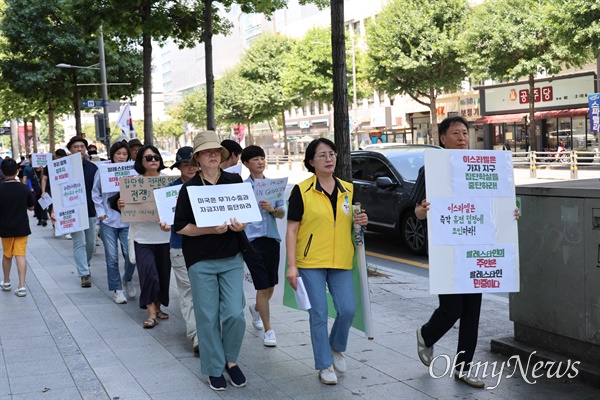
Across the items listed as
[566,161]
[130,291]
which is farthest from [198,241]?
[566,161]

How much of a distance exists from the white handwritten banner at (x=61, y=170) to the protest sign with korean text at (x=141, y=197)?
2122 mm

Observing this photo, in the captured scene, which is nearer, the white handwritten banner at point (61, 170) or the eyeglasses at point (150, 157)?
the eyeglasses at point (150, 157)

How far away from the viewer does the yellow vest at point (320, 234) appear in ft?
17.0

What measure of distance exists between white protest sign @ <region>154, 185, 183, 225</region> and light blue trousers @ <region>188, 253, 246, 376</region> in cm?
135

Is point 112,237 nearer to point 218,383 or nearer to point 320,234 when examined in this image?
point 218,383

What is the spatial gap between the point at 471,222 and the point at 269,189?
6.32ft

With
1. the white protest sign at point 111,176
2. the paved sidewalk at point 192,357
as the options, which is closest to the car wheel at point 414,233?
the paved sidewalk at point 192,357

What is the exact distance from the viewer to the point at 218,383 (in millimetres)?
5121

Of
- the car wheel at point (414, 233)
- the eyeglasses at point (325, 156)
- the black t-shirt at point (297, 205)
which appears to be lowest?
the car wheel at point (414, 233)

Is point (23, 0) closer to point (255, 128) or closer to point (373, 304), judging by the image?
point (373, 304)

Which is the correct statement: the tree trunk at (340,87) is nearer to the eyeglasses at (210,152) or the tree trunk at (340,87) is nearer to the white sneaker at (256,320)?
the white sneaker at (256,320)

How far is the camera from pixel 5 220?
9.24 metres

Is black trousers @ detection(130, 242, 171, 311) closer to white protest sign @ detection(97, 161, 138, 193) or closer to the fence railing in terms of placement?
white protest sign @ detection(97, 161, 138, 193)

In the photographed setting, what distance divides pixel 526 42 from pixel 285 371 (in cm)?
3356
